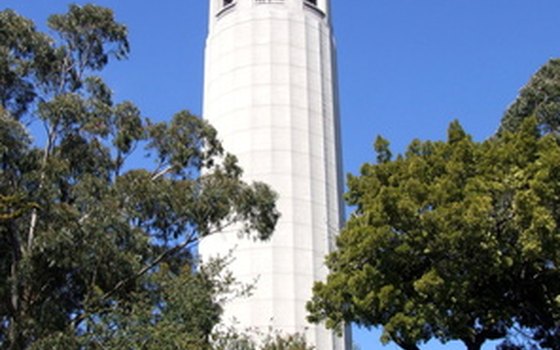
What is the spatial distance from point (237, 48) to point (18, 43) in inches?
863

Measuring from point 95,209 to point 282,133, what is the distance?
2192cm

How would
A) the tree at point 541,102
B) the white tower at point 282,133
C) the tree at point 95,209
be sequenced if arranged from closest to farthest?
the tree at point 95,209 < the tree at point 541,102 < the white tower at point 282,133

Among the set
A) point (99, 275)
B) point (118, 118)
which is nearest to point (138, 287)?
point (99, 275)

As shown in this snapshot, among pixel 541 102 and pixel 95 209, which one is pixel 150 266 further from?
pixel 541 102

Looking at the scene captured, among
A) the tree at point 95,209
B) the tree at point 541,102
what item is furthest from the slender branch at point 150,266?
the tree at point 541,102

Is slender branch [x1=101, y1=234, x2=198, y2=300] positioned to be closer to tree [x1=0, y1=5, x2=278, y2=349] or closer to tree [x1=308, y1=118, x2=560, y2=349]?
tree [x1=0, y1=5, x2=278, y2=349]

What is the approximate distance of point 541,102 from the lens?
92.3 ft

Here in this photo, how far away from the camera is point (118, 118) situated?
2422cm

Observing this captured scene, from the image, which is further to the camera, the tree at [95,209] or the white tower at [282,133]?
the white tower at [282,133]

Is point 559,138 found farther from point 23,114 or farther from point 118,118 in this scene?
point 23,114

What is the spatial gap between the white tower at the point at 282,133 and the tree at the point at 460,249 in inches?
622

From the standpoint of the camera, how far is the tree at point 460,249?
2042 cm

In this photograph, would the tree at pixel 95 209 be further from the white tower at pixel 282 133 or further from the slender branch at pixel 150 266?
the white tower at pixel 282 133

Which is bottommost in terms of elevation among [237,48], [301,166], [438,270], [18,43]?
[438,270]
